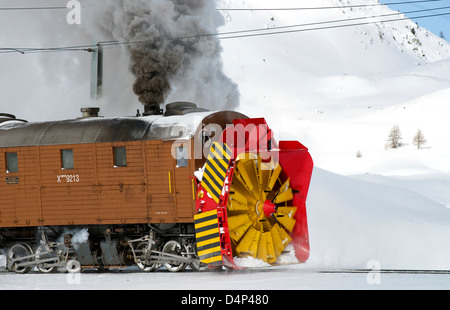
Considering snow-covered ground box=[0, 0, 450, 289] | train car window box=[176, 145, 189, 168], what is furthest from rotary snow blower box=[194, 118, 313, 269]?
train car window box=[176, 145, 189, 168]

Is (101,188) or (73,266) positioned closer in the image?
(101,188)

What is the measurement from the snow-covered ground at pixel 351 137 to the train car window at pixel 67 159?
2.49 meters

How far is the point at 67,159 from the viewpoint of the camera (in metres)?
15.4

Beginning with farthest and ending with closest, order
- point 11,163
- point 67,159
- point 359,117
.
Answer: point 359,117 → point 11,163 → point 67,159

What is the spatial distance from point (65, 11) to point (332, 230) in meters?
22.4

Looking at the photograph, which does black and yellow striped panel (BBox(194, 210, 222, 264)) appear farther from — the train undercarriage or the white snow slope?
the white snow slope

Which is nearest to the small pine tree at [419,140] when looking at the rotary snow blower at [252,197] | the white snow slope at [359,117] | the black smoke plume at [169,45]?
the white snow slope at [359,117]

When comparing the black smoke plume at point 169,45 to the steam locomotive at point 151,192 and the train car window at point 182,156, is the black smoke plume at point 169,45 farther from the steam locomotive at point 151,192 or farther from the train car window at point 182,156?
the train car window at point 182,156

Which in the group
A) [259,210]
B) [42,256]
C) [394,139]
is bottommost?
[42,256]

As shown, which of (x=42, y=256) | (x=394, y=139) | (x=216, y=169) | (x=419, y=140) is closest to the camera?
(x=216, y=169)

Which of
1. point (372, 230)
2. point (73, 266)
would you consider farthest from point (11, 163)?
point (372, 230)

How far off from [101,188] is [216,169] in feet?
11.3

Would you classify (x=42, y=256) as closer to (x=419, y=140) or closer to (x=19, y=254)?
(x=19, y=254)

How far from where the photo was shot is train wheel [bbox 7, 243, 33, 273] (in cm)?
1619
